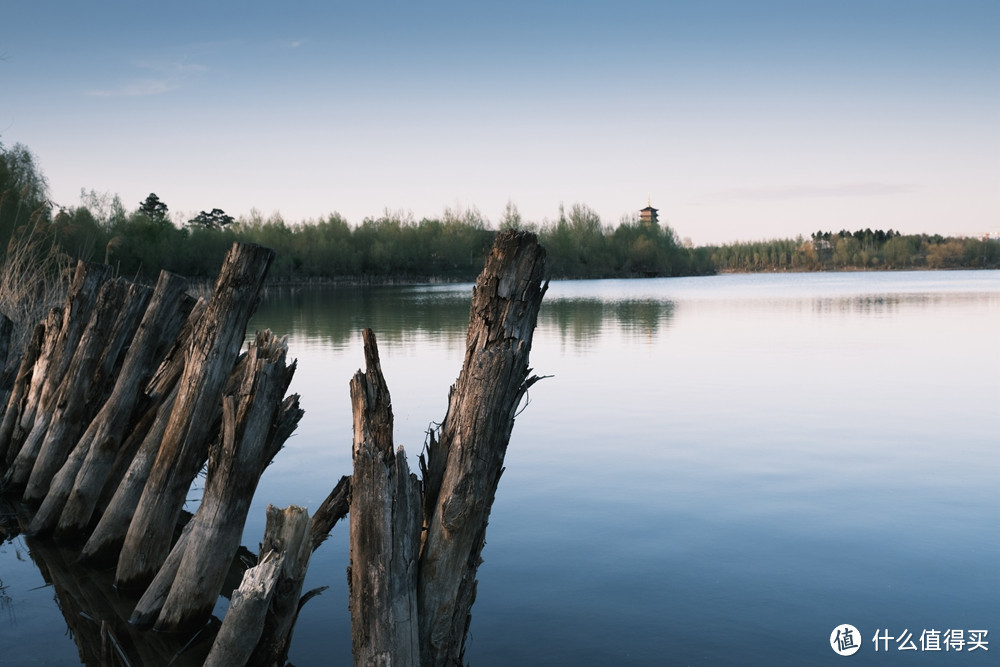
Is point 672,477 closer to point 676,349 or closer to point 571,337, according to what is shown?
point 676,349

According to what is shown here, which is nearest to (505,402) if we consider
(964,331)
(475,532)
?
(475,532)

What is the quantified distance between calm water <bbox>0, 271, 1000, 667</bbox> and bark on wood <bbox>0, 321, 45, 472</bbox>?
5.93 ft

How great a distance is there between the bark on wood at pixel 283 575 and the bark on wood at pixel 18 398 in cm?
489

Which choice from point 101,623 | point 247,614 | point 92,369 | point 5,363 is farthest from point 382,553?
point 5,363

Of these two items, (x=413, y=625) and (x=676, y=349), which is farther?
(x=676, y=349)

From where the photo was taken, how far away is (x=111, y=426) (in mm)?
5418

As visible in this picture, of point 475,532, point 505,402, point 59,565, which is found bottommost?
point 59,565

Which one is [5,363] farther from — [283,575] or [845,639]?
[845,639]

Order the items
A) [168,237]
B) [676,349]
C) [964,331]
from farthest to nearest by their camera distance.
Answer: [168,237]
[964,331]
[676,349]

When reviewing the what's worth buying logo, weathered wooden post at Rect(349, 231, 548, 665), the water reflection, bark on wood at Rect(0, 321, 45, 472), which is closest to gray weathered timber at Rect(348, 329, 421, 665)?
weathered wooden post at Rect(349, 231, 548, 665)

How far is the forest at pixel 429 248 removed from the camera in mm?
65688

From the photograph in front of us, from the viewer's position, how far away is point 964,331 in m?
22.2

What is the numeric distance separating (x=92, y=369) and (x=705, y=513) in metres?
5.31

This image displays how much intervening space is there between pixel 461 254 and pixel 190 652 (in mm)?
94110
